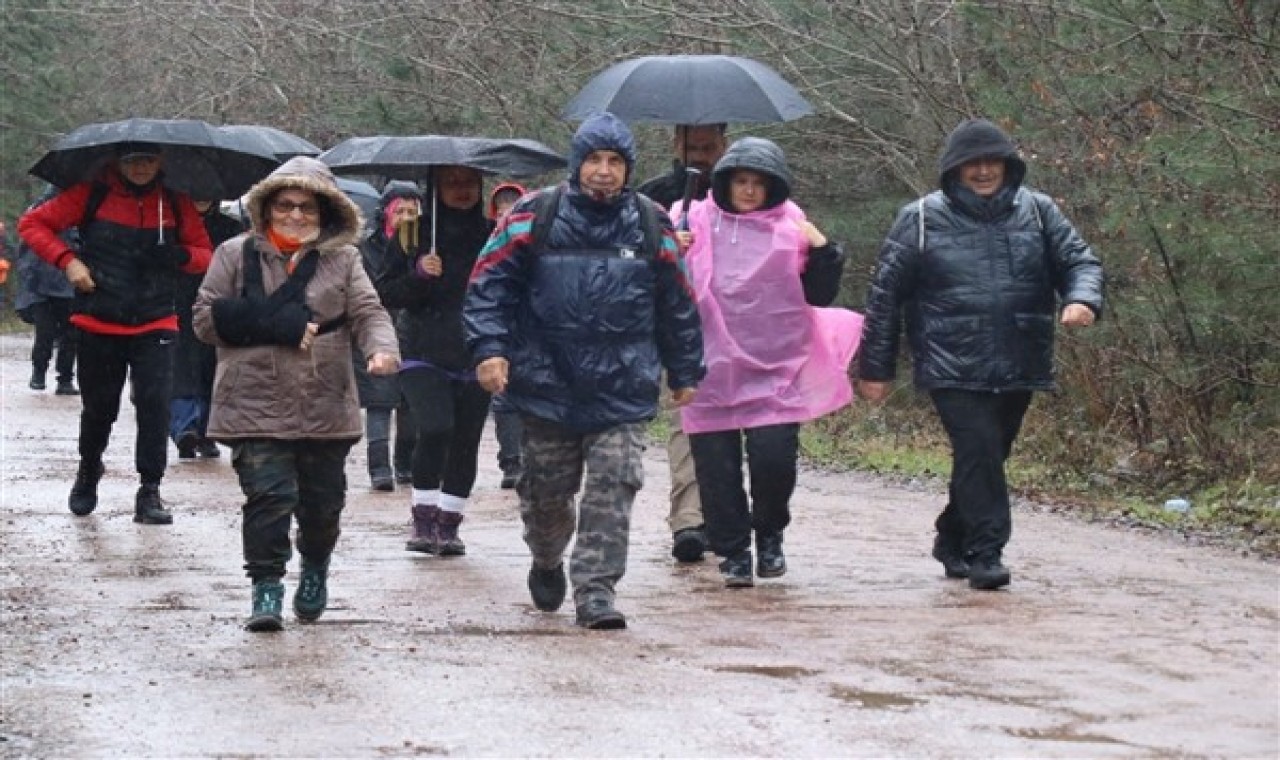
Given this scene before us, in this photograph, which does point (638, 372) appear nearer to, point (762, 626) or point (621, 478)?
point (621, 478)

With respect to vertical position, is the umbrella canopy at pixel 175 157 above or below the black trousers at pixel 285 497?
above

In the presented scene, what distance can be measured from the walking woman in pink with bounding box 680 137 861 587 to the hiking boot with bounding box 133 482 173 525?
11.5 feet

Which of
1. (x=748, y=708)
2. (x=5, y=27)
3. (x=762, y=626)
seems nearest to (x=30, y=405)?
(x=762, y=626)

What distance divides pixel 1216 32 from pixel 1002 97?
2.83 metres

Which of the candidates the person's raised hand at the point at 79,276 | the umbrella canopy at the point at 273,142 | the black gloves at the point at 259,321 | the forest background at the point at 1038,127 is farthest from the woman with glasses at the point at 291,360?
the umbrella canopy at the point at 273,142

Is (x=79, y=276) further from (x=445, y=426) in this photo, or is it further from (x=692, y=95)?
(x=692, y=95)

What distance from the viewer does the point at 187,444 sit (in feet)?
55.2

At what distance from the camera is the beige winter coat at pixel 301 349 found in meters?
8.98

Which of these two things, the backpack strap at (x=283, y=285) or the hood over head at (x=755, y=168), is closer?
the backpack strap at (x=283, y=285)

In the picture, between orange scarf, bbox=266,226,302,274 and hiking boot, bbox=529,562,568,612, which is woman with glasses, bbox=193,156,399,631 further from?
hiking boot, bbox=529,562,568,612

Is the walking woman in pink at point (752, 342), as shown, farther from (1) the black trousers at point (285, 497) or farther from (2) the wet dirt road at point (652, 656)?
(1) the black trousers at point (285, 497)

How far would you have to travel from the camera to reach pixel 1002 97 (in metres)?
16.6

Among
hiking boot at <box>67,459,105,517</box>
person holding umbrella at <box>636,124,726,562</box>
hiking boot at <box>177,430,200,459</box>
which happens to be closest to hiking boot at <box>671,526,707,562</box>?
person holding umbrella at <box>636,124,726,562</box>

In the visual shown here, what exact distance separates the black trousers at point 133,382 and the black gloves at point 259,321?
358 cm
